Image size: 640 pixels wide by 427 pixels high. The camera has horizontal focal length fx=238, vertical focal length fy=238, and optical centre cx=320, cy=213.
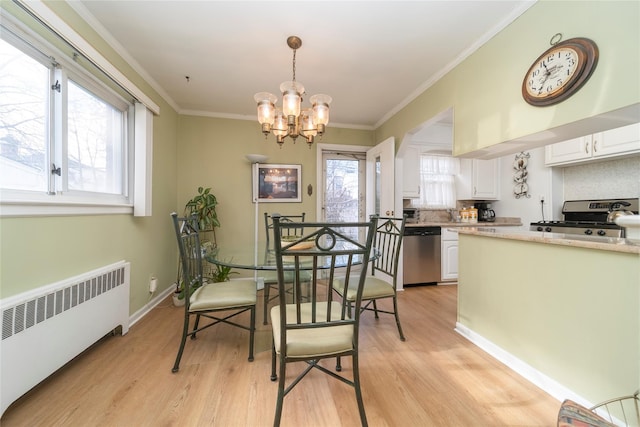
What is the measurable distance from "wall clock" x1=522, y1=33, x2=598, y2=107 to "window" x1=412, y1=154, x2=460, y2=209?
95.7 inches

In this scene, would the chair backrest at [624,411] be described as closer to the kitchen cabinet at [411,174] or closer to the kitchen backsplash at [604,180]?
the kitchen backsplash at [604,180]

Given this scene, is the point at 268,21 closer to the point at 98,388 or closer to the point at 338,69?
the point at 338,69

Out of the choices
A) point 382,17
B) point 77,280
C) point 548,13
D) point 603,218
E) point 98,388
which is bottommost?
point 98,388

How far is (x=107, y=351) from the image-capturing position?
1.79 metres

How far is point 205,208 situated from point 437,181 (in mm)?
3639

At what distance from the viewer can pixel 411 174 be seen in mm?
3646

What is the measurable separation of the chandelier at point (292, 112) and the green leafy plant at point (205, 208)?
5.17 feet

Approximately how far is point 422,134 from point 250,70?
8.98 ft

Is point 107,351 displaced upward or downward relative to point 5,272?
downward

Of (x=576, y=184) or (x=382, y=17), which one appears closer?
(x=382, y=17)

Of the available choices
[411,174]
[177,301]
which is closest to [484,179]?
→ [411,174]

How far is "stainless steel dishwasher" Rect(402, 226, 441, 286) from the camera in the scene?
341cm

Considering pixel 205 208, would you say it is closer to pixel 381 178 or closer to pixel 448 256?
pixel 381 178

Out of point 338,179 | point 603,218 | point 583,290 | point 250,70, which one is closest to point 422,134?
point 338,179
